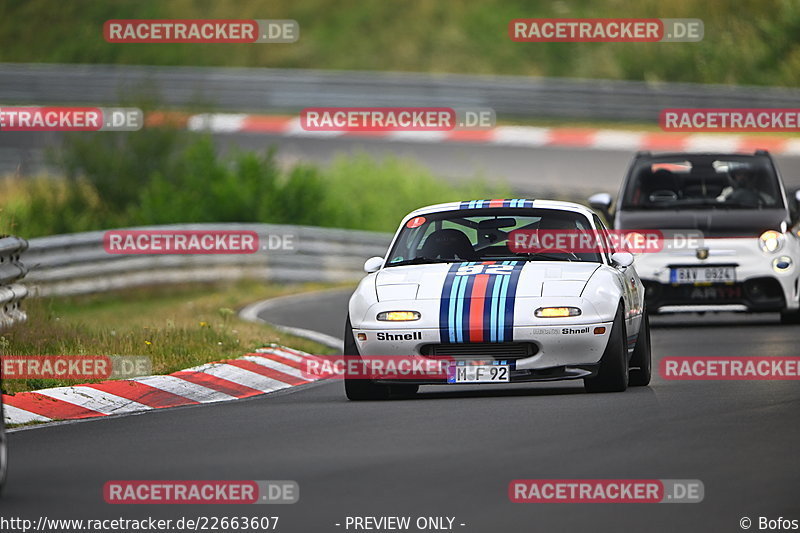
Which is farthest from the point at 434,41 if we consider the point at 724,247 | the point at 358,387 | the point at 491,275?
the point at 358,387

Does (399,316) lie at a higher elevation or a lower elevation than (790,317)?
lower

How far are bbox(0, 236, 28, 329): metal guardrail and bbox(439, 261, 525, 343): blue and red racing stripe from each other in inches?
151

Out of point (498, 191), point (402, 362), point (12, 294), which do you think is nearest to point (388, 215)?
point (498, 191)

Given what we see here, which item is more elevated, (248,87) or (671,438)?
(248,87)

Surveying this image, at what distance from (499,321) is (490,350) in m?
0.20

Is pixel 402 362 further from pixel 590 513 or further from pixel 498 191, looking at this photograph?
pixel 498 191

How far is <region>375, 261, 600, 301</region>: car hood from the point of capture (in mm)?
12617

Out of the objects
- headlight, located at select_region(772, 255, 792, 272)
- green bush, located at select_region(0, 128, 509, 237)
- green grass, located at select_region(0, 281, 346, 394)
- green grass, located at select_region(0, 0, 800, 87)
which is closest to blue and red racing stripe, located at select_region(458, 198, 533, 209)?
green grass, located at select_region(0, 281, 346, 394)

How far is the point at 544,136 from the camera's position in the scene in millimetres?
36594

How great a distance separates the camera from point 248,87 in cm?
3947

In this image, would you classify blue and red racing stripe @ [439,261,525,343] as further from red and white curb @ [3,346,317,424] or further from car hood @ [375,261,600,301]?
red and white curb @ [3,346,317,424]

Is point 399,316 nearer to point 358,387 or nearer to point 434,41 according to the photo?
point 358,387

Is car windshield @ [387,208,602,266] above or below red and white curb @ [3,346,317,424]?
above

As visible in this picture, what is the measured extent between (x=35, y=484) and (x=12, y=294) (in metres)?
6.02
